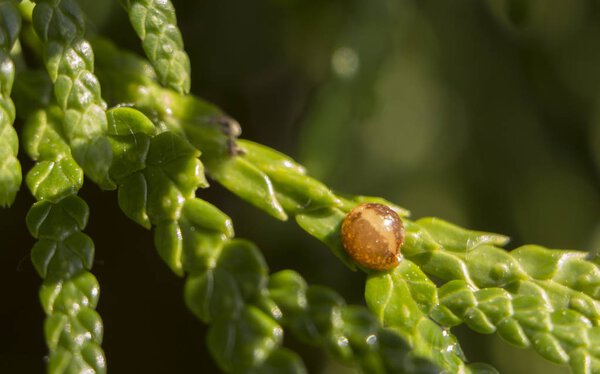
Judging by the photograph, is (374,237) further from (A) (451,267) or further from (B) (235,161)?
(B) (235,161)

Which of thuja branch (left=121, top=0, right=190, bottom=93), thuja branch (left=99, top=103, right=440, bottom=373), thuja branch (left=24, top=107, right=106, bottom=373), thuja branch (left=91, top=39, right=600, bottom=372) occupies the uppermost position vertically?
thuja branch (left=121, top=0, right=190, bottom=93)

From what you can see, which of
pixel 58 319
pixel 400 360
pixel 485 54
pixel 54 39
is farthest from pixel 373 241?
pixel 485 54

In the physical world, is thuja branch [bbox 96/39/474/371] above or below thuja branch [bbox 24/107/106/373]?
above

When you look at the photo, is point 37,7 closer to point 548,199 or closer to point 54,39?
point 54,39

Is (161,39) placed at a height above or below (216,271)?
above

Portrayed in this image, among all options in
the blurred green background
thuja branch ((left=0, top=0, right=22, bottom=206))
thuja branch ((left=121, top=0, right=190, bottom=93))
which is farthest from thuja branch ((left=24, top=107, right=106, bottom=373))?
the blurred green background

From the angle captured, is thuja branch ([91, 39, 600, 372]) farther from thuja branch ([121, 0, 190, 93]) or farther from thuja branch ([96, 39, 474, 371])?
thuja branch ([121, 0, 190, 93])

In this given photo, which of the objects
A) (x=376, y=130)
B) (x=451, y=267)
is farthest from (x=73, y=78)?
(x=376, y=130)

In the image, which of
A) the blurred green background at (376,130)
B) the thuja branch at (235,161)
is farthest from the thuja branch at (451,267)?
the blurred green background at (376,130)
